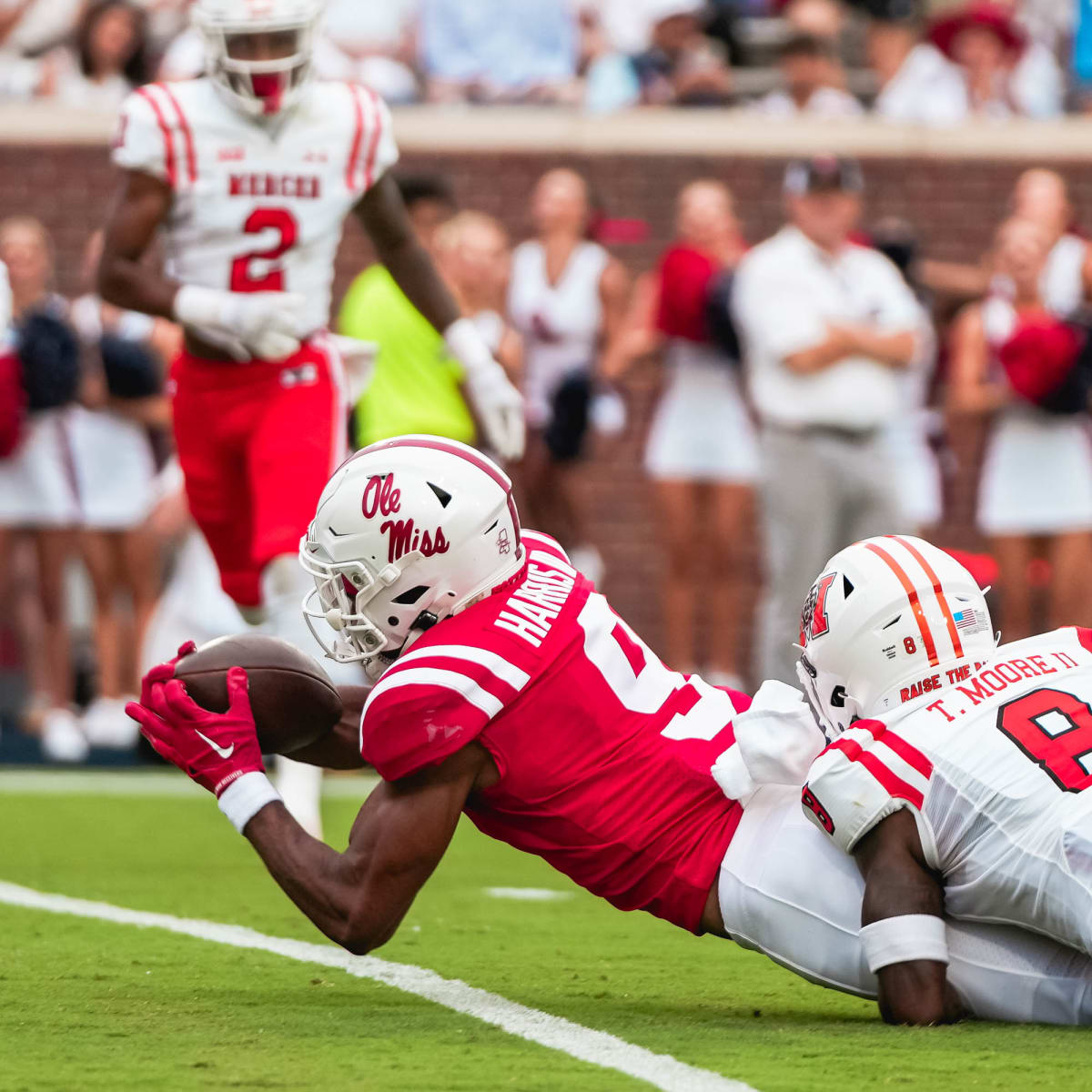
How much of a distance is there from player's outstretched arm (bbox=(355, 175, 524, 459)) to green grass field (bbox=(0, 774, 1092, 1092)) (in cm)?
120

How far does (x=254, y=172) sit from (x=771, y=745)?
8.79 ft

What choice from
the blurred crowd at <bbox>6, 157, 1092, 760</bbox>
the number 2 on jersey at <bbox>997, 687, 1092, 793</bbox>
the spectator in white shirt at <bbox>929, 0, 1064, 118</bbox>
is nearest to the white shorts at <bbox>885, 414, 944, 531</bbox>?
the blurred crowd at <bbox>6, 157, 1092, 760</bbox>

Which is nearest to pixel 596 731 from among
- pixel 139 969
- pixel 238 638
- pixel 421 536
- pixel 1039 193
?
pixel 421 536

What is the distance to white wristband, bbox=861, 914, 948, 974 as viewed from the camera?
3.38 metres

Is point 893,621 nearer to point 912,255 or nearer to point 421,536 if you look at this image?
point 421,536

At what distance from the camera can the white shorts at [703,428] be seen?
927 cm

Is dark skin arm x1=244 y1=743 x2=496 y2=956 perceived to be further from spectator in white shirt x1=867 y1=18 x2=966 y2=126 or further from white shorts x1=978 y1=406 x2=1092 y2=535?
spectator in white shirt x1=867 y1=18 x2=966 y2=126

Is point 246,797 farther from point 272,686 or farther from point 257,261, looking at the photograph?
point 257,261

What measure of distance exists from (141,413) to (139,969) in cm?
546

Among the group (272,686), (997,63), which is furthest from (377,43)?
(272,686)

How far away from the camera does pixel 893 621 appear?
11.7 ft

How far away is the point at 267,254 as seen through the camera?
5.73m

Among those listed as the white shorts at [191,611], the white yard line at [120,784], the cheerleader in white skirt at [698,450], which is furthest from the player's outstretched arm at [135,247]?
the cheerleader in white skirt at [698,450]

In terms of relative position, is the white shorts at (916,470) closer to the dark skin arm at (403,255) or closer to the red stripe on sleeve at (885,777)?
the dark skin arm at (403,255)
